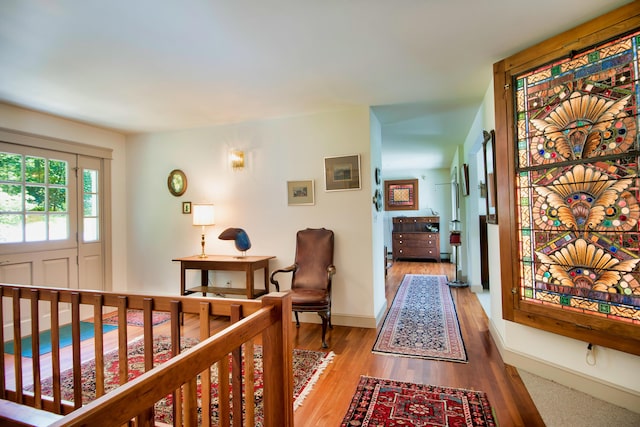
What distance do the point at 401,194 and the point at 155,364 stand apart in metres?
7.27

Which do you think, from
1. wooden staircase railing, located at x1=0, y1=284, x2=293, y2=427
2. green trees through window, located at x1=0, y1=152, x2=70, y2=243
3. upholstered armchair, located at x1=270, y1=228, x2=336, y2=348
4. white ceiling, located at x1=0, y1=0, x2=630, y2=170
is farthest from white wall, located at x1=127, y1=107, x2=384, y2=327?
wooden staircase railing, located at x1=0, y1=284, x2=293, y2=427

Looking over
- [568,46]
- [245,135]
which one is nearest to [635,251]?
[568,46]

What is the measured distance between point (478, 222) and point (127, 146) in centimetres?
524

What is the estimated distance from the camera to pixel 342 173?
3.59 meters

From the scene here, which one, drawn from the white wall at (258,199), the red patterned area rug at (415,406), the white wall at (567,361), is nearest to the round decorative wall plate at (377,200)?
the white wall at (258,199)

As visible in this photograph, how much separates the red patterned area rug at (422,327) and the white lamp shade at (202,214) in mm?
2367

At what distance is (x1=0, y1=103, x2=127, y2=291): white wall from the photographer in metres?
3.52

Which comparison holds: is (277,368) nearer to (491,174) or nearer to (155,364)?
(155,364)

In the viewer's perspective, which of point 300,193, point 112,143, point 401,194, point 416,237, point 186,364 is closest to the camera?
point 186,364

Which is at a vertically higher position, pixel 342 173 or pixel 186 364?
pixel 342 173

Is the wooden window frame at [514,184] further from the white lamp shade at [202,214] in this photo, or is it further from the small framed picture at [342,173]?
the white lamp shade at [202,214]

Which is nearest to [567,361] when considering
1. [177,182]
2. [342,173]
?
[342,173]

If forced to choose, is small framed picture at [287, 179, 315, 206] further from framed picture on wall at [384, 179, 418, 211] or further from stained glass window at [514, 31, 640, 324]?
framed picture on wall at [384, 179, 418, 211]

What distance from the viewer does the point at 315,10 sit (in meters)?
1.84
